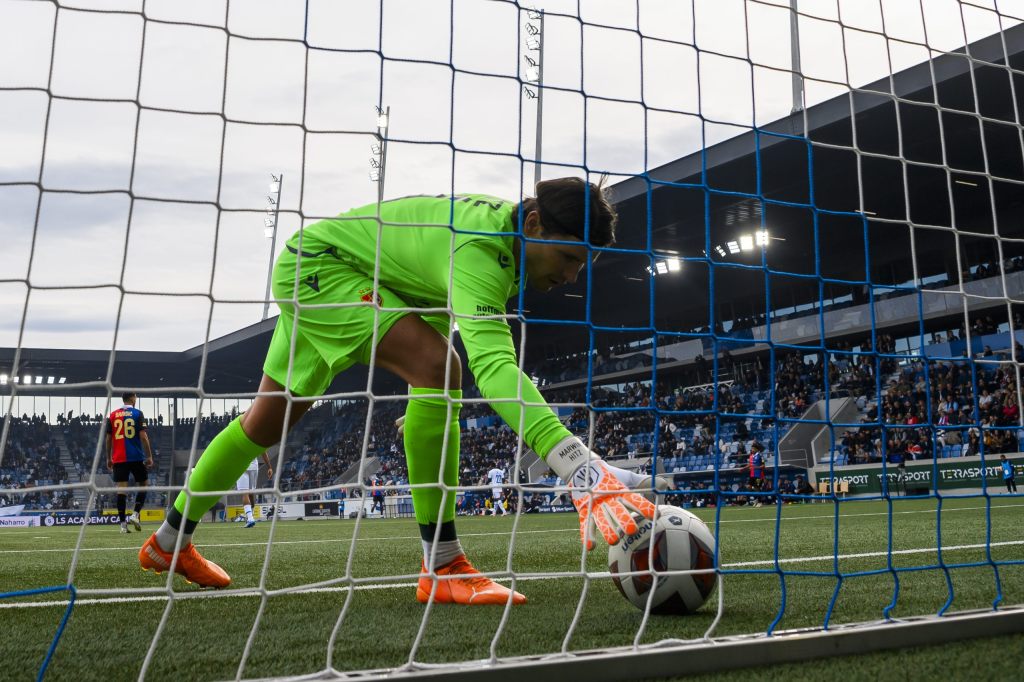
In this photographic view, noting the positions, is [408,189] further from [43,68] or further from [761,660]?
[761,660]

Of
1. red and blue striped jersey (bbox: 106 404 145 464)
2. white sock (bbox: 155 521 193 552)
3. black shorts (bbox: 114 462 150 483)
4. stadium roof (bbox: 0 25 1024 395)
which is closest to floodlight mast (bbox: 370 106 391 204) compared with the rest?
white sock (bbox: 155 521 193 552)

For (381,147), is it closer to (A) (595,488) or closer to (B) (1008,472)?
(A) (595,488)

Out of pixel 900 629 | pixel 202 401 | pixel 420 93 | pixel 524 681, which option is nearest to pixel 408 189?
pixel 420 93

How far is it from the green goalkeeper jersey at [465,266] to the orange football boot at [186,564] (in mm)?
1147

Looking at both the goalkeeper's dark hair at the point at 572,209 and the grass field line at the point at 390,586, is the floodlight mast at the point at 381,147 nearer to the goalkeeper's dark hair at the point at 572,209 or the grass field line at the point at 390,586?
the goalkeeper's dark hair at the point at 572,209

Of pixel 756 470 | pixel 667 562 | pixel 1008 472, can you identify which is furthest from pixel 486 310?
pixel 756 470

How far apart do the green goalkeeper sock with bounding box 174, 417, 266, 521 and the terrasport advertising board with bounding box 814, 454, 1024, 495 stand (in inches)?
525

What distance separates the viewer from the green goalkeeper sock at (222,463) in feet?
9.34

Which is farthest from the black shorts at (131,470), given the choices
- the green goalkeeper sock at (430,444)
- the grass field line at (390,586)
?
the green goalkeeper sock at (430,444)

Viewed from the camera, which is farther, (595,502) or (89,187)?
(595,502)

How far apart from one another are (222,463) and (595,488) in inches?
56.7

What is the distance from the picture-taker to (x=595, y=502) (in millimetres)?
2080

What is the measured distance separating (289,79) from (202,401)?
841mm

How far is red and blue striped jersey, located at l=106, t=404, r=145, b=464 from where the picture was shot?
938 centimetres
